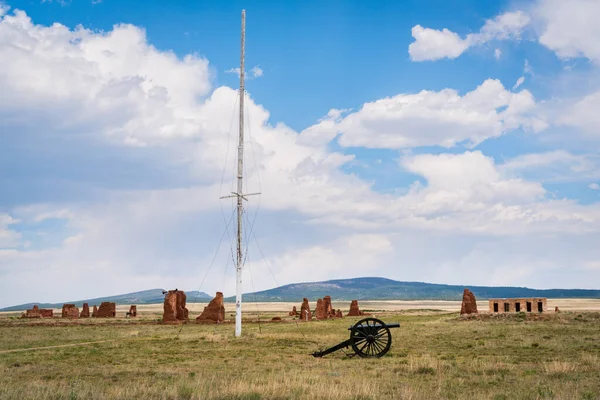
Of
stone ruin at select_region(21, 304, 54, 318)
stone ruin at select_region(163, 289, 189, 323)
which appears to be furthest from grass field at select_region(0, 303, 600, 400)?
stone ruin at select_region(21, 304, 54, 318)

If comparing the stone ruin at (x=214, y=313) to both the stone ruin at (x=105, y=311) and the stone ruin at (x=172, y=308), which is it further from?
the stone ruin at (x=105, y=311)

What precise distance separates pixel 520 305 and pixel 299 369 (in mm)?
42562

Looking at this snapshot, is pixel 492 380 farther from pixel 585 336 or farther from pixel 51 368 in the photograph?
pixel 585 336

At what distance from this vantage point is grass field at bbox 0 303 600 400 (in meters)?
12.6

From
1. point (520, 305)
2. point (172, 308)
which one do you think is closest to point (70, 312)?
point (172, 308)

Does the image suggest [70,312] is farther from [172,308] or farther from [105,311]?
[172,308]

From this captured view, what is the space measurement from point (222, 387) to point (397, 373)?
19.3 feet

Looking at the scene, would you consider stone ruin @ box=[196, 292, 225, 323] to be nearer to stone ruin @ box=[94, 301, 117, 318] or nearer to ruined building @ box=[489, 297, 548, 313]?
stone ruin @ box=[94, 301, 117, 318]

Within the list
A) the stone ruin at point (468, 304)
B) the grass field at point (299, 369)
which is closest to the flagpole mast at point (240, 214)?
the grass field at point (299, 369)

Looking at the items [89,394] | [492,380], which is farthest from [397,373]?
[89,394]

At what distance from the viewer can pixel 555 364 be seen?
16.8m

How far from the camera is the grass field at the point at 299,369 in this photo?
12.6m

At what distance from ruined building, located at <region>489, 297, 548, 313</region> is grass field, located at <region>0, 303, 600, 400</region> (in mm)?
23420

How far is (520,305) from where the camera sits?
2112 inches
